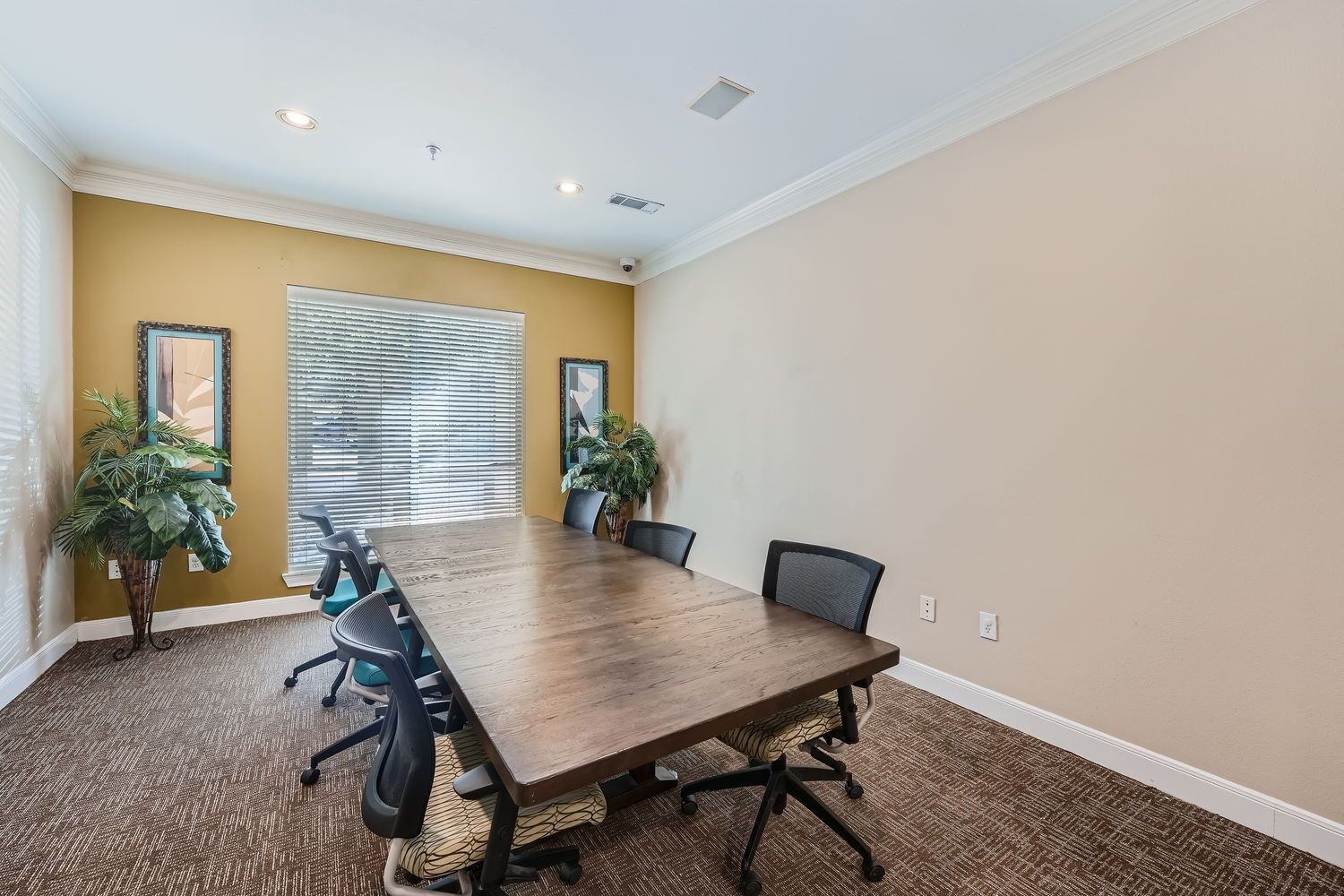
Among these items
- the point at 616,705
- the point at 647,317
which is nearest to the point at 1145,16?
the point at 616,705

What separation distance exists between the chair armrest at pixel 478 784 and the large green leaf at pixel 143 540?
9.73 feet

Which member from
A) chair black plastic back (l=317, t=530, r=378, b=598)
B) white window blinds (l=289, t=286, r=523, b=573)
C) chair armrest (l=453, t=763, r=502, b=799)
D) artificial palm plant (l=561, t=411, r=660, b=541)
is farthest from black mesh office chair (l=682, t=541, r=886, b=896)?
white window blinds (l=289, t=286, r=523, b=573)

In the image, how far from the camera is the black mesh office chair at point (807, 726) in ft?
5.35

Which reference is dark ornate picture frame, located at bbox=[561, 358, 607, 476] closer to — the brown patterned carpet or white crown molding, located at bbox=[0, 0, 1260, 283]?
white crown molding, located at bbox=[0, 0, 1260, 283]

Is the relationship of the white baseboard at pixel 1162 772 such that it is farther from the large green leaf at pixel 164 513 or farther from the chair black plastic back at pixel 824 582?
the large green leaf at pixel 164 513

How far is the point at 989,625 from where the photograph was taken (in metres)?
2.61

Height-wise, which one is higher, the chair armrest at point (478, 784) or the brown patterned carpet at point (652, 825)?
the chair armrest at point (478, 784)

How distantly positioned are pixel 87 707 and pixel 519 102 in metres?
3.41

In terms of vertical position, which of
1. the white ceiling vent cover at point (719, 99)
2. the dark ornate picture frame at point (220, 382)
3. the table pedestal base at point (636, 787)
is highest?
the white ceiling vent cover at point (719, 99)

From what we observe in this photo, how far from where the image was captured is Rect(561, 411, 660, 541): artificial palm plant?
471cm

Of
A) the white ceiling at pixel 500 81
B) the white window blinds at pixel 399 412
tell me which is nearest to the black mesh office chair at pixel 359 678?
the white ceiling at pixel 500 81

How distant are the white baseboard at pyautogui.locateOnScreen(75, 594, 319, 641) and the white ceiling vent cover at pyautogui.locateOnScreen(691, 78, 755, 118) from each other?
400cm

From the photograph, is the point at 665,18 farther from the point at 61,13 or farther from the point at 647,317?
the point at 647,317

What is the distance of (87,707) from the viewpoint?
8.60ft
